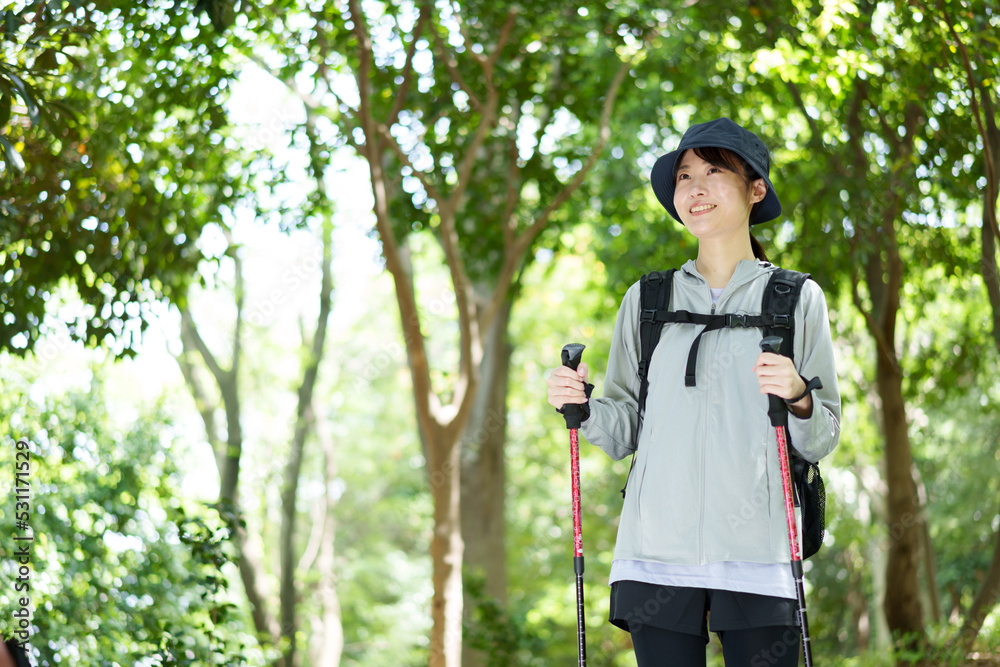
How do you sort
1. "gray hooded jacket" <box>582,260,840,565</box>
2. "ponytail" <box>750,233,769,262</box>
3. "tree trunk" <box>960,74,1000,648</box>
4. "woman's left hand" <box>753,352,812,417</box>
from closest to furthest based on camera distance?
"woman's left hand" <box>753,352,812,417</box> < "gray hooded jacket" <box>582,260,840,565</box> < "ponytail" <box>750,233,769,262</box> < "tree trunk" <box>960,74,1000,648</box>

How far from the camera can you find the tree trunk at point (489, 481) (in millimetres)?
8133

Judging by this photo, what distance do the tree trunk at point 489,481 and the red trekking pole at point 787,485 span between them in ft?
20.3

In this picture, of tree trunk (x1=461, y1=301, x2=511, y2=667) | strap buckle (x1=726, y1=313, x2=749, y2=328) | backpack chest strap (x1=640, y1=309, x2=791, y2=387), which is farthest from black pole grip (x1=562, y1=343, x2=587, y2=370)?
tree trunk (x1=461, y1=301, x2=511, y2=667)

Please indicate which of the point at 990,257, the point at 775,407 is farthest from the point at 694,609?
the point at 990,257

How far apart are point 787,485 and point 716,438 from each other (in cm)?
18

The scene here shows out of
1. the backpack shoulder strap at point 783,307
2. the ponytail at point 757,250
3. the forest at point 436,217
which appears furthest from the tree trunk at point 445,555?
the backpack shoulder strap at point 783,307

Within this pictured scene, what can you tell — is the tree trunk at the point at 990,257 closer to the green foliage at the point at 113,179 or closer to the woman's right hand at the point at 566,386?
the woman's right hand at the point at 566,386

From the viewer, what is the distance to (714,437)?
6.45 feet

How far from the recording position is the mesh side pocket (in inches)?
77.7

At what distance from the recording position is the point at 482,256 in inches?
276

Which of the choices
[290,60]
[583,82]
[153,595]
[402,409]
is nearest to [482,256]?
[583,82]

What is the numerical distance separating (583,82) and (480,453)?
3436mm

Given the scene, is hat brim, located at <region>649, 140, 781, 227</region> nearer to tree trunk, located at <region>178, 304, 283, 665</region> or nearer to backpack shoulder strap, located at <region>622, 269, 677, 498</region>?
backpack shoulder strap, located at <region>622, 269, 677, 498</region>

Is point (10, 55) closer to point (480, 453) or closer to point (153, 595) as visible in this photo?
point (153, 595)
